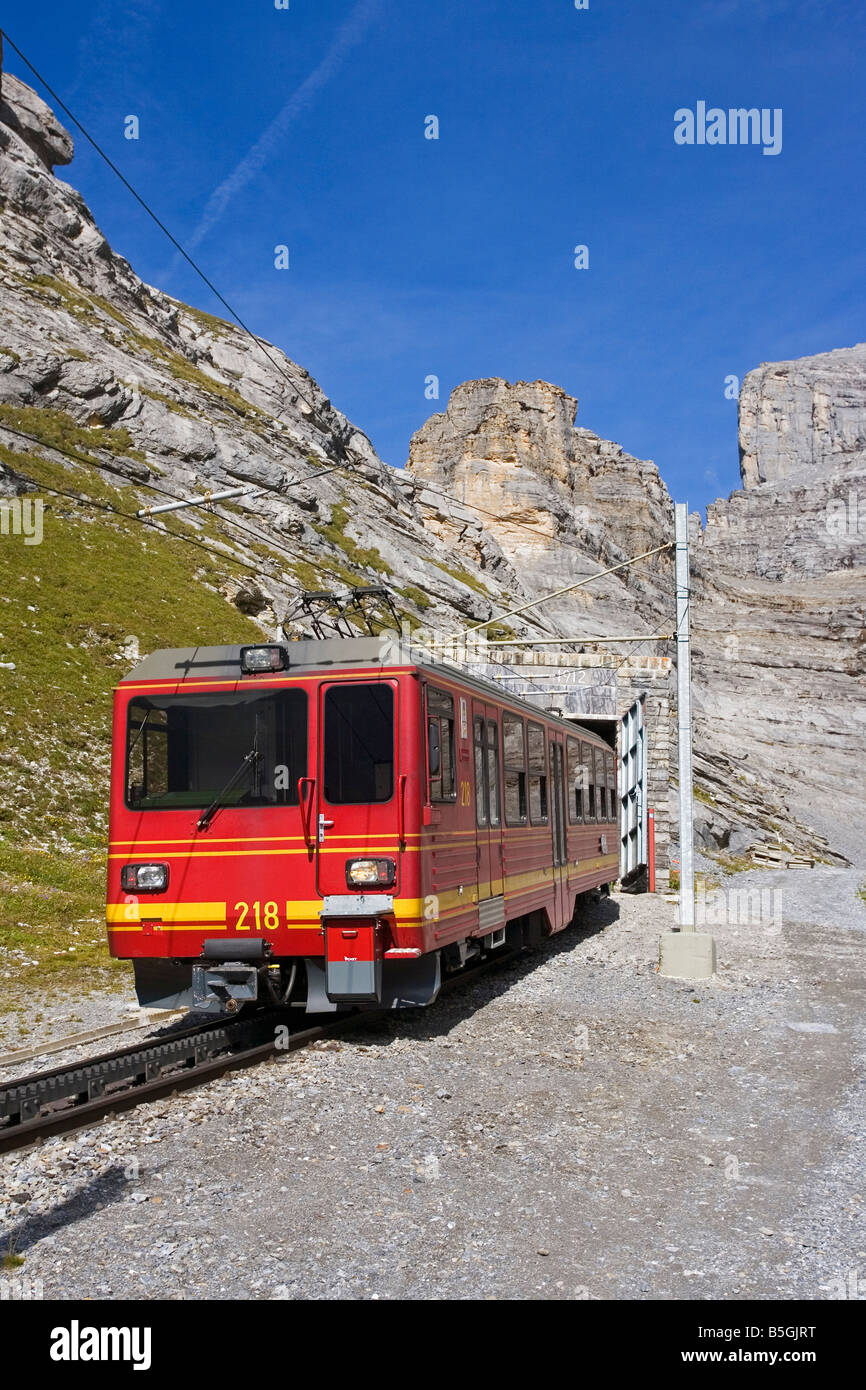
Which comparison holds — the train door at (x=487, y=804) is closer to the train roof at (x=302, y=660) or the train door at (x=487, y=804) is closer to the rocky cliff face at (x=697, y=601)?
the train roof at (x=302, y=660)

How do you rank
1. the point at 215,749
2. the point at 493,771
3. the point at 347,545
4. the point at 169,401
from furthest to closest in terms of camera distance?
the point at 347,545
the point at 169,401
the point at 493,771
the point at 215,749

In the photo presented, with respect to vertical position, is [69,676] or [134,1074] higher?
[69,676]

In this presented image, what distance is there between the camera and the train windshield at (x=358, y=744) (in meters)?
9.30

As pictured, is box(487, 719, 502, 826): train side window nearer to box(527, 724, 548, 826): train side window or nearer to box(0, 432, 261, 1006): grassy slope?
box(527, 724, 548, 826): train side window

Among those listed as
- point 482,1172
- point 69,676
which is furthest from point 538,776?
point 69,676

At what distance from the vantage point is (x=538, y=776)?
568 inches

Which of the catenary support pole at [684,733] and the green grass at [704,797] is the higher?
the catenary support pole at [684,733]

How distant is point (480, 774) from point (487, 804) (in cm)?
42

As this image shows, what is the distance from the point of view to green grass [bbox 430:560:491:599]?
187ft

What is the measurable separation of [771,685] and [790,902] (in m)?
66.5

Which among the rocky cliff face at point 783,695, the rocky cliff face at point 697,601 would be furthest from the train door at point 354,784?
the rocky cliff face at point 697,601

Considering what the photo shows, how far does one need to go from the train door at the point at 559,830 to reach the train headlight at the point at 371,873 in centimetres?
652

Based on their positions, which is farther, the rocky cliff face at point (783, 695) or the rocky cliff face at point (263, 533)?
the rocky cliff face at point (783, 695)

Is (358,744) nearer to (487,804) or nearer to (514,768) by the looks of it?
(487,804)
